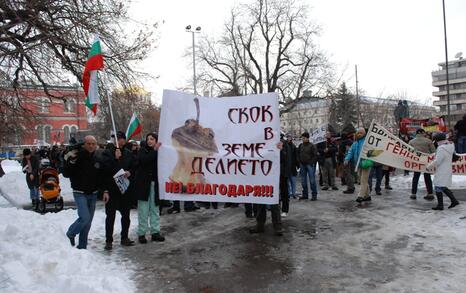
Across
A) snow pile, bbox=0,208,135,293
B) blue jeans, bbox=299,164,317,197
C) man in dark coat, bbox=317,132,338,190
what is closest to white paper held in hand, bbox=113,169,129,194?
snow pile, bbox=0,208,135,293

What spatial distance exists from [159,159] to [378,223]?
4.44m

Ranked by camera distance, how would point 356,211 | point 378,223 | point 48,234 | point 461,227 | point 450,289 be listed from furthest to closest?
point 356,211 → point 378,223 → point 461,227 → point 48,234 → point 450,289

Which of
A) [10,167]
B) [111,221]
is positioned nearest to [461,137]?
[111,221]

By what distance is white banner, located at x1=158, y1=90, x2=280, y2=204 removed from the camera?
719 cm

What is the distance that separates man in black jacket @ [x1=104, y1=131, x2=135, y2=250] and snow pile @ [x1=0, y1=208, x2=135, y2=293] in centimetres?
68

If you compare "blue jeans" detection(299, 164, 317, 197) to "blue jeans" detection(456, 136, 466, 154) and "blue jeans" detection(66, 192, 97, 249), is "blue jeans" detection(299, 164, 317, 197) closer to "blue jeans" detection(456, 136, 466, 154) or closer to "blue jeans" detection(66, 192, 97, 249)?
"blue jeans" detection(66, 192, 97, 249)

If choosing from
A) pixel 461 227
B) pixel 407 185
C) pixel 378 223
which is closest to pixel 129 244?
pixel 378 223

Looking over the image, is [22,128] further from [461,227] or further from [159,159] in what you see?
[461,227]

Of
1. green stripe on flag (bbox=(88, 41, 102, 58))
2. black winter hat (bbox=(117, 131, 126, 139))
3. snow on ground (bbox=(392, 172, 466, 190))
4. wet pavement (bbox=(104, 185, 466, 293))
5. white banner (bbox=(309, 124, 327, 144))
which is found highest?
green stripe on flag (bbox=(88, 41, 102, 58))

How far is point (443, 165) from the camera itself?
9.34 metres

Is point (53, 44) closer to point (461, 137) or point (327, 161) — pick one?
point (327, 161)

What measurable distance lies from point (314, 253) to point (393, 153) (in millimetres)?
5544

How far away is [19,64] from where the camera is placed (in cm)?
1265

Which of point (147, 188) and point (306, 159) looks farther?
point (306, 159)
